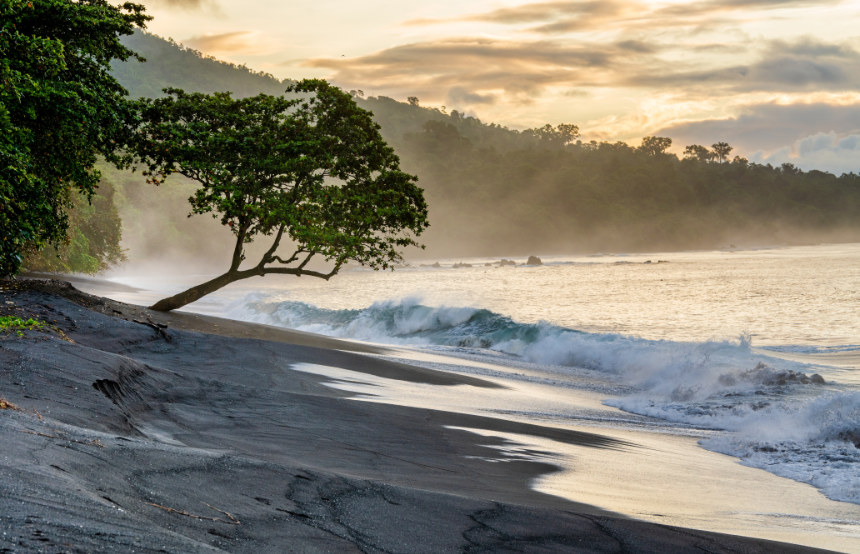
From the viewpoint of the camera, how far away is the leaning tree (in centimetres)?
1838

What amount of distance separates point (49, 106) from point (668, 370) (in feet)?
47.9

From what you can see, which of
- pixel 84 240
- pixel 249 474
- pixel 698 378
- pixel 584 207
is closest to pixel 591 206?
pixel 584 207

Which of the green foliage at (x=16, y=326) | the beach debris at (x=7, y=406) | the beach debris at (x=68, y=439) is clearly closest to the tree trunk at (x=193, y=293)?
the green foliage at (x=16, y=326)

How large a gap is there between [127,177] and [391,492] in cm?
10376

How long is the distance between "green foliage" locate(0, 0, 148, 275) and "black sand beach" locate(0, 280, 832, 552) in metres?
3.13

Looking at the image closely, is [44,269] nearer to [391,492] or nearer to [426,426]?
[426,426]

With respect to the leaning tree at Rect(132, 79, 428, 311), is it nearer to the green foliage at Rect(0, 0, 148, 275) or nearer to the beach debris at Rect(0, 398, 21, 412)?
the green foliage at Rect(0, 0, 148, 275)

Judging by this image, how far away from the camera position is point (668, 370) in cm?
1844

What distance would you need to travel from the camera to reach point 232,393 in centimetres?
928

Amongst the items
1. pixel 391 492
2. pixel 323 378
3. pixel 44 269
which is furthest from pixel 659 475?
pixel 44 269

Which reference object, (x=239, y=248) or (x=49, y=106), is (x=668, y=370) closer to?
(x=239, y=248)

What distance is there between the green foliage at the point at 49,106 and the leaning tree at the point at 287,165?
1771 millimetres

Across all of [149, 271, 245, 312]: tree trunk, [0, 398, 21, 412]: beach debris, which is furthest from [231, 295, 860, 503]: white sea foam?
[149, 271, 245, 312]: tree trunk

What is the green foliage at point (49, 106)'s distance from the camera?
11.2m
